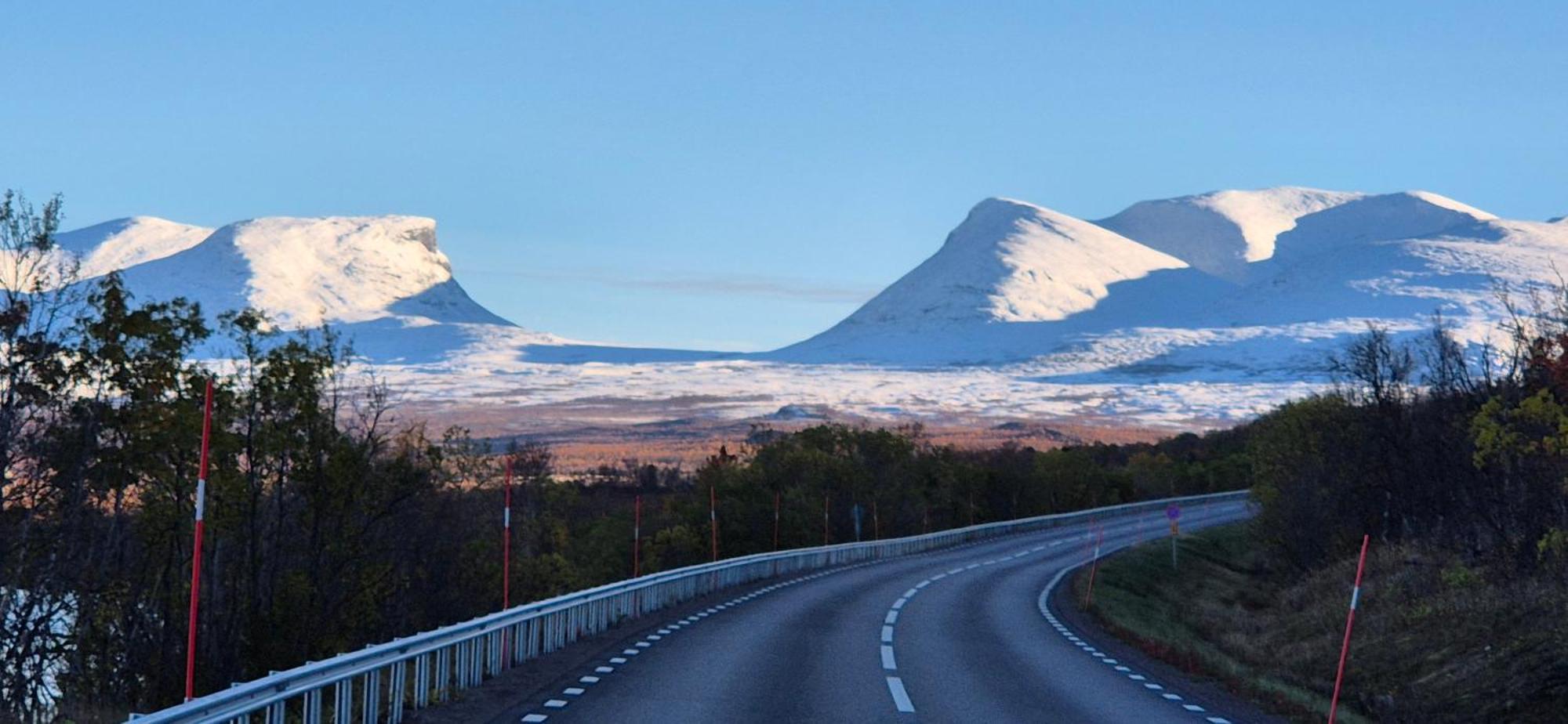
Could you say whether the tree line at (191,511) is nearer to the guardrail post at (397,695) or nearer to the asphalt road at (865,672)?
the guardrail post at (397,695)

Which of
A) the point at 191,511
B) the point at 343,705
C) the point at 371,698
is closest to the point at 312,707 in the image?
the point at 343,705

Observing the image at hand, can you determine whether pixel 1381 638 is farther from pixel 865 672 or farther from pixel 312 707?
pixel 312 707

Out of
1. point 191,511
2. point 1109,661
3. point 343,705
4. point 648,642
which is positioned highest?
point 191,511

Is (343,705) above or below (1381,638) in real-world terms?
above

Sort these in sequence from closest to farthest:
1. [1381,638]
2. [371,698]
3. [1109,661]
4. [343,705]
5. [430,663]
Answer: [343,705], [371,698], [430,663], [1109,661], [1381,638]

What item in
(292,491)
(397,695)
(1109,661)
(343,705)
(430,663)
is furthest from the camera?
(292,491)

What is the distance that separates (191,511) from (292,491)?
5.50m

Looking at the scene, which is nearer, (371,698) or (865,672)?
(371,698)

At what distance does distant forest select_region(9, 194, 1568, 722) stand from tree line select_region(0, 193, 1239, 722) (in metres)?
0.08

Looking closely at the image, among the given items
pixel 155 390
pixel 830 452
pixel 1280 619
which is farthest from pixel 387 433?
pixel 830 452

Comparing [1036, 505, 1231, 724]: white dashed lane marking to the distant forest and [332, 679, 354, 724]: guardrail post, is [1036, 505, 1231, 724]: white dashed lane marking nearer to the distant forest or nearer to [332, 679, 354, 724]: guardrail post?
the distant forest

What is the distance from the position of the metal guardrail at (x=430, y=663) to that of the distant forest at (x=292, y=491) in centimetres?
371

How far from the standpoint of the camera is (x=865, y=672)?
20.5m

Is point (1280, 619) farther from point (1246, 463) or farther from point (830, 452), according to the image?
point (1246, 463)
